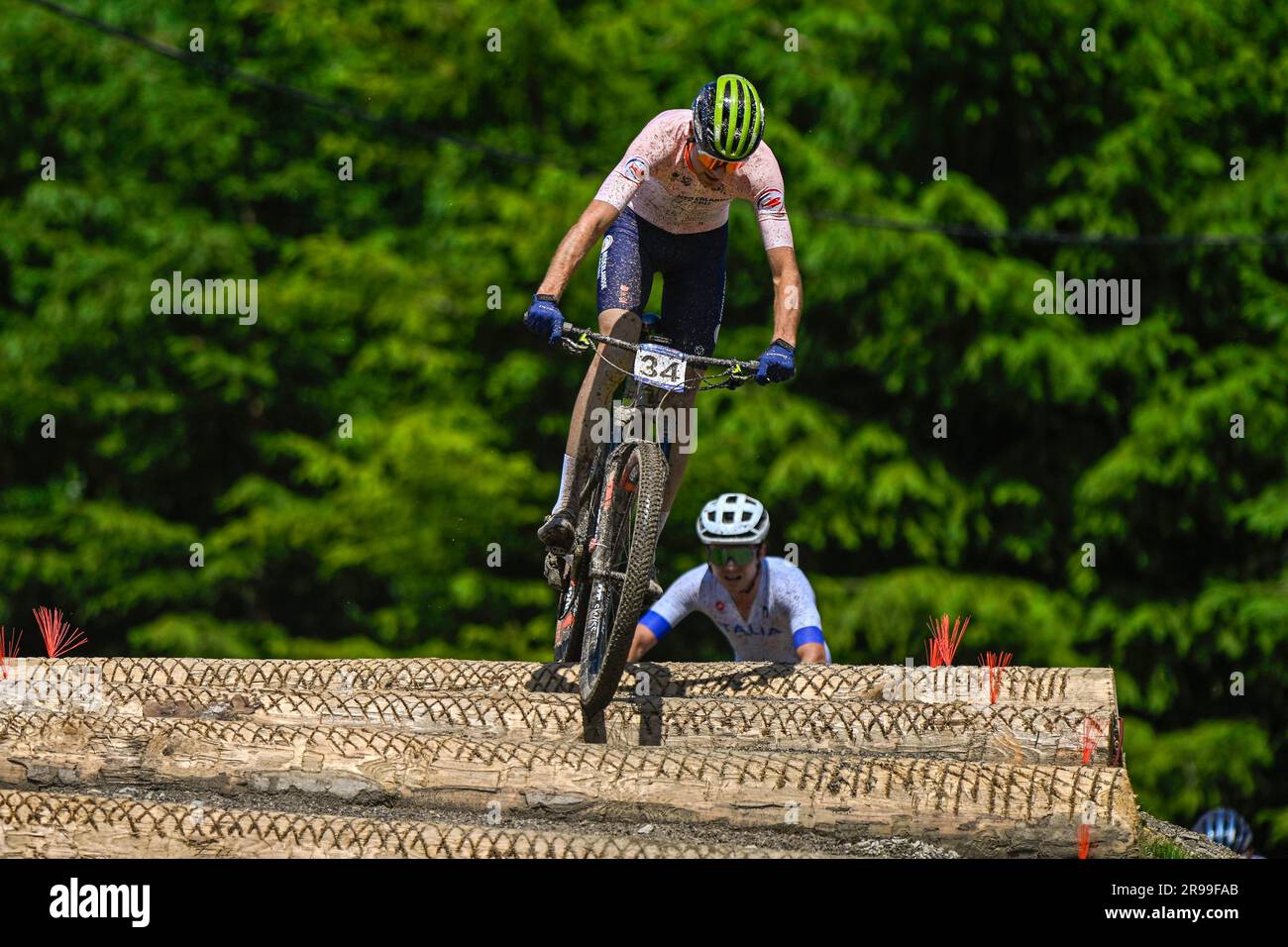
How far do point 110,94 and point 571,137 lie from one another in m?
5.38

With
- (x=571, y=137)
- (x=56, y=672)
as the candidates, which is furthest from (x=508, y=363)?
(x=56, y=672)

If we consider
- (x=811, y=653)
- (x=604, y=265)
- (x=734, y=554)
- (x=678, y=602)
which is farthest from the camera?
(x=678, y=602)

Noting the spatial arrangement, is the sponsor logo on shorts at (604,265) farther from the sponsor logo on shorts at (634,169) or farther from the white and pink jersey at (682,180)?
the sponsor logo on shorts at (634,169)

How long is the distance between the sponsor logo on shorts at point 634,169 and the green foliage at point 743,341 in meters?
9.88

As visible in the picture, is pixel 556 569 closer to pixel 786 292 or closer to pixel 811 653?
pixel 786 292

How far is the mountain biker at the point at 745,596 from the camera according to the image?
32.4ft

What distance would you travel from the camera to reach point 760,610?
33.3ft

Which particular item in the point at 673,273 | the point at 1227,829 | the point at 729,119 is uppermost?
the point at 729,119

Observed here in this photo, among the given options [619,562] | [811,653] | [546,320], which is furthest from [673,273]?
[811,653]

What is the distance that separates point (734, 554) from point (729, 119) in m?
2.82

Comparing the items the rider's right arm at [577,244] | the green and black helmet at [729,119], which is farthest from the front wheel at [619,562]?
the green and black helmet at [729,119]

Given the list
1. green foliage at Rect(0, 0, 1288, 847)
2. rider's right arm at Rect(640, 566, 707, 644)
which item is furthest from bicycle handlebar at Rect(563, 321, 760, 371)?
→ green foliage at Rect(0, 0, 1288, 847)

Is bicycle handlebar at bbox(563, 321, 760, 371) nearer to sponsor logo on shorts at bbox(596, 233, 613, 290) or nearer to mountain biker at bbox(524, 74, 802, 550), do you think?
mountain biker at bbox(524, 74, 802, 550)

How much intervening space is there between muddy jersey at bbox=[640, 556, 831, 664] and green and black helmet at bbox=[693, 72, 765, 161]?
9.41 feet
